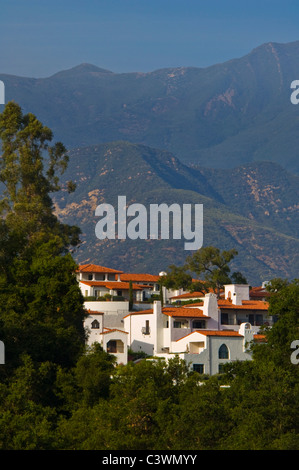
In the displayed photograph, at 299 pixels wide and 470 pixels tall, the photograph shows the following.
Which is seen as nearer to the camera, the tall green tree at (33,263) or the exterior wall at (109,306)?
the tall green tree at (33,263)

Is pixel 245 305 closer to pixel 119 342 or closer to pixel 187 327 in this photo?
pixel 187 327

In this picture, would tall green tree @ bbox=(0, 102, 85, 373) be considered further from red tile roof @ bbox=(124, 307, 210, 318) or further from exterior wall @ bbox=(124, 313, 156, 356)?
red tile roof @ bbox=(124, 307, 210, 318)

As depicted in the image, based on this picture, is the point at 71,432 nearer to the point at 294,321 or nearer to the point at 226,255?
the point at 294,321

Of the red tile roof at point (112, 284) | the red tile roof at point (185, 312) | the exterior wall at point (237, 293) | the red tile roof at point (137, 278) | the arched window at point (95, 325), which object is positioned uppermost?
the red tile roof at point (137, 278)

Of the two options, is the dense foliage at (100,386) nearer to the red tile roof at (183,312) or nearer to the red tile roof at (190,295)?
the red tile roof at (183,312)

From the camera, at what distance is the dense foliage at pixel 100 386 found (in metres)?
49.1

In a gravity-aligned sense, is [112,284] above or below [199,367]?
above

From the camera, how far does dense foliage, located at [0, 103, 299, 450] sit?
49094 millimetres

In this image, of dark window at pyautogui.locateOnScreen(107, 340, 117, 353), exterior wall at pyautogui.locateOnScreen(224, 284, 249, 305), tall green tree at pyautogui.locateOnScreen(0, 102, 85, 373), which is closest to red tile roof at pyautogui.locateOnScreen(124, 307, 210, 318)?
dark window at pyautogui.locateOnScreen(107, 340, 117, 353)

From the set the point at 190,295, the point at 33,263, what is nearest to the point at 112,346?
the point at 33,263

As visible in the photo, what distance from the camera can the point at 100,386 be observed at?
57.8 meters

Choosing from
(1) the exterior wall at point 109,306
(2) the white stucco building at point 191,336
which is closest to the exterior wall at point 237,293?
(2) the white stucco building at point 191,336

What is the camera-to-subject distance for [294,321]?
69.1m
